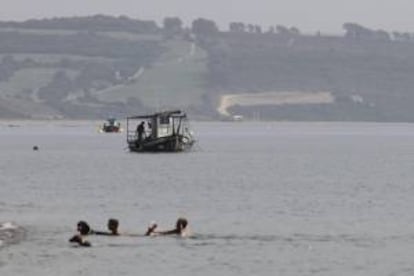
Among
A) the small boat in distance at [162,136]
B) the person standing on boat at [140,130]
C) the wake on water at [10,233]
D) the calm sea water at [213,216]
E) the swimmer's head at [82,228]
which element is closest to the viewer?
the calm sea water at [213,216]

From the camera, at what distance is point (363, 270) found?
4569 centimetres

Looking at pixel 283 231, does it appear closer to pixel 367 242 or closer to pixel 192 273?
pixel 367 242

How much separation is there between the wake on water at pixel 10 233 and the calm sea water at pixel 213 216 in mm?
68

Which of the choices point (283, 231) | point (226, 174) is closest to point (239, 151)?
point (226, 174)

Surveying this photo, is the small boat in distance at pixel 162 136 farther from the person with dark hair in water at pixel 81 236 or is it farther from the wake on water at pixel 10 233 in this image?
the person with dark hair in water at pixel 81 236

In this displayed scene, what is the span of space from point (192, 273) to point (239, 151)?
10428 cm

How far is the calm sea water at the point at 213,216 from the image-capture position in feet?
155

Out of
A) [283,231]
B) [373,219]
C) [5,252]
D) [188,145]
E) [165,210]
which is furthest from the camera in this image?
[188,145]

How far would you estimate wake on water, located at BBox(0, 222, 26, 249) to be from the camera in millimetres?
51291

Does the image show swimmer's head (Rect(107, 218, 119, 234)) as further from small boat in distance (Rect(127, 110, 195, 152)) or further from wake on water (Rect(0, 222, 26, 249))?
small boat in distance (Rect(127, 110, 195, 152))

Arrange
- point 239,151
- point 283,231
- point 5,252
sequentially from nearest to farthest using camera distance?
point 5,252
point 283,231
point 239,151

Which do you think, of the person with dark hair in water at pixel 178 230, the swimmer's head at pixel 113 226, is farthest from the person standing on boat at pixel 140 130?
the swimmer's head at pixel 113 226

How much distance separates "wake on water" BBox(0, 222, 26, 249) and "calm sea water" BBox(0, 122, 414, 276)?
0.22ft

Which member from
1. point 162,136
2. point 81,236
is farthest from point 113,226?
point 162,136
